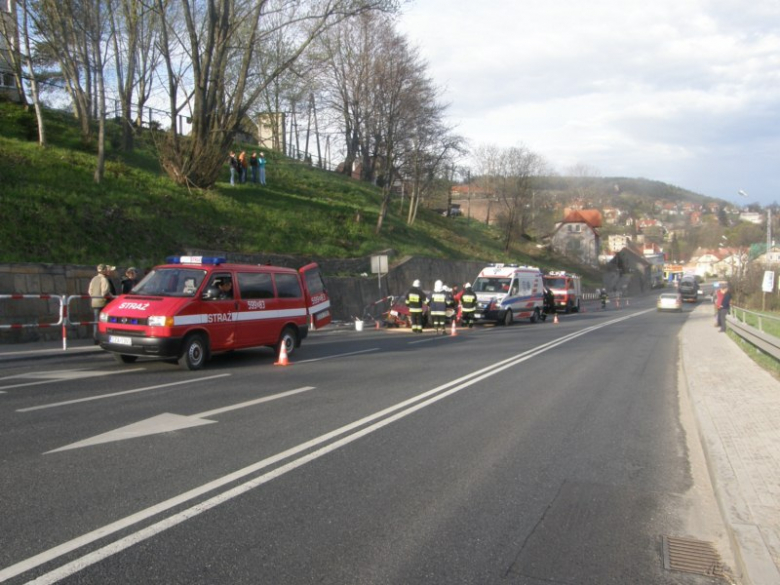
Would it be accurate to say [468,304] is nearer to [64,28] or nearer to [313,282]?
[313,282]

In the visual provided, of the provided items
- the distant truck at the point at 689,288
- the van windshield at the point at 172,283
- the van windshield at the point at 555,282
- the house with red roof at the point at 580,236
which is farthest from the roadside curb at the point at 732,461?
the house with red roof at the point at 580,236

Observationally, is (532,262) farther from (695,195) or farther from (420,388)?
(420,388)

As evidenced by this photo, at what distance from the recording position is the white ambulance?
89.8 ft

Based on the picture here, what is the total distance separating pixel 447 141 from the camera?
44.3m

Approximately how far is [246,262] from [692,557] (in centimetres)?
2185

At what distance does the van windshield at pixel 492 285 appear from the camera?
92.5 feet

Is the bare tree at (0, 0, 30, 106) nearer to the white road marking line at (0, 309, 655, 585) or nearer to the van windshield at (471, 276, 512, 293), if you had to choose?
the van windshield at (471, 276, 512, 293)

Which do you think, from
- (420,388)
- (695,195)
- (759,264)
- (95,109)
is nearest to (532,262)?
(759,264)

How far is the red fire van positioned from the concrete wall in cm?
411

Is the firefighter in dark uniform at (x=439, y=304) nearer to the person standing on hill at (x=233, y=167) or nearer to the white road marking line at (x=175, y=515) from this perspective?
the white road marking line at (x=175, y=515)

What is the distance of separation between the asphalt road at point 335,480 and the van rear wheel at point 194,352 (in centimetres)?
67

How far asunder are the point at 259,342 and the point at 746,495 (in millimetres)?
9759

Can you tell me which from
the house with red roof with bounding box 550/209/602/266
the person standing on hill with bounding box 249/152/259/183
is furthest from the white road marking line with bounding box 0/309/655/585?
the house with red roof with bounding box 550/209/602/266

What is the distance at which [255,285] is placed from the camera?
13.2 m
